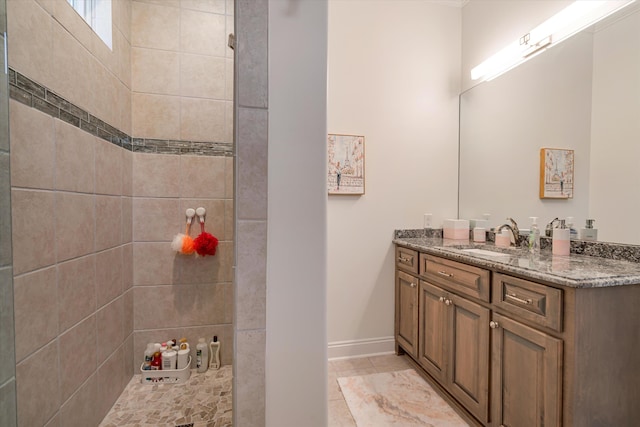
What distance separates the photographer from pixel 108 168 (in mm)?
1469

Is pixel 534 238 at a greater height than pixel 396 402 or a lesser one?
greater

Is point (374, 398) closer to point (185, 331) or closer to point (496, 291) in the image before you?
point (496, 291)

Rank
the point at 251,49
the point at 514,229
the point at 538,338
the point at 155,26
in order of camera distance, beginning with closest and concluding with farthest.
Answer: the point at 251,49 → the point at 538,338 → the point at 155,26 → the point at 514,229

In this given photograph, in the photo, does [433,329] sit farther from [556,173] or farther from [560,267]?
[556,173]

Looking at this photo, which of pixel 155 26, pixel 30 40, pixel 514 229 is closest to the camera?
pixel 30 40

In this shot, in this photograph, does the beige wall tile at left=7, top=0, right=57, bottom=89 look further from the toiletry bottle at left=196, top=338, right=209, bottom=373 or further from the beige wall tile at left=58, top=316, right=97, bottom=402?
the toiletry bottle at left=196, top=338, right=209, bottom=373

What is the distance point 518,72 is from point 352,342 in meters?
2.30

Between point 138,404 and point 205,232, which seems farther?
point 205,232

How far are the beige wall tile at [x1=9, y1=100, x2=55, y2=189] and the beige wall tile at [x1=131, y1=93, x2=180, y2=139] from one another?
71 cm

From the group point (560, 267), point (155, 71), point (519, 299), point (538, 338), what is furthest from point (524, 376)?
point (155, 71)

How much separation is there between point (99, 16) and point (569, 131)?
2680 millimetres

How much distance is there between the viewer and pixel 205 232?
1.80 meters

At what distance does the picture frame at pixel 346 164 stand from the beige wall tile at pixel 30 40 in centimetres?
154

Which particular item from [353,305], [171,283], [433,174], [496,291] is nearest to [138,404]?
[171,283]
